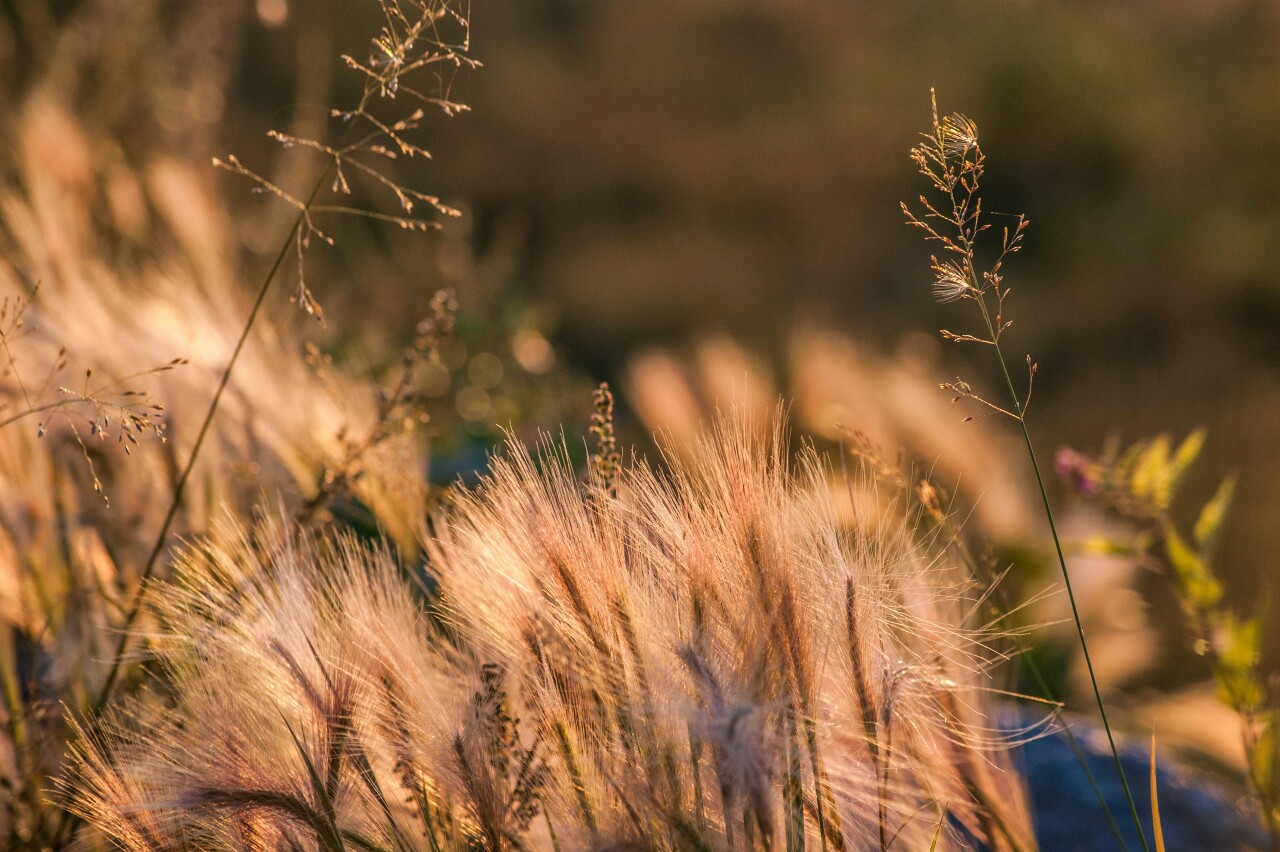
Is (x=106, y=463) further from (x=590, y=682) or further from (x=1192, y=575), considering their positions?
(x=1192, y=575)

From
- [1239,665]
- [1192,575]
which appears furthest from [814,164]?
[1239,665]

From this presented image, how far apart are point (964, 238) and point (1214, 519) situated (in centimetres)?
57

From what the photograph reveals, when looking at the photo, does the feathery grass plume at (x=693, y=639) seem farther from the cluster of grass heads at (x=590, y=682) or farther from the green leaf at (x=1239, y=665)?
the green leaf at (x=1239, y=665)

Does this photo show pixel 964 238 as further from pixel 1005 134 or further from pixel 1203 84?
pixel 1203 84

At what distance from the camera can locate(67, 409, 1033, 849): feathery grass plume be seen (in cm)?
69

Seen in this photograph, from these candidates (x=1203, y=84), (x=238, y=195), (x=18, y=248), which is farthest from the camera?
(x=1203, y=84)

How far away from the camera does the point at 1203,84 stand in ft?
27.4

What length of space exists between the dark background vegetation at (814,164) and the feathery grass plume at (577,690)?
5.89ft

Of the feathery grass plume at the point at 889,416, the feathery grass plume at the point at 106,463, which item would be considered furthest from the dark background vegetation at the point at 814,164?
the feathery grass plume at the point at 106,463

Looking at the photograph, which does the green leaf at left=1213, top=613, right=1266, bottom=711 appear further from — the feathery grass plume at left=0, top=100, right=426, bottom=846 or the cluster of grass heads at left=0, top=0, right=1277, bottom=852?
the feathery grass plume at left=0, top=100, right=426, bottom=846

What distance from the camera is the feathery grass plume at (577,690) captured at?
2.26 ft

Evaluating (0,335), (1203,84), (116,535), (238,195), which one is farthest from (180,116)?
(1203,84)

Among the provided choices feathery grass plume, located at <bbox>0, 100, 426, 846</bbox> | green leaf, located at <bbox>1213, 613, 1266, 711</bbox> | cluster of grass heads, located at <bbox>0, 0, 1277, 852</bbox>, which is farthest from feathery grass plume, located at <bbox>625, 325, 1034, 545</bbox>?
cluster of grass heads, located at <bbox>0, 0, 1277, 852</bbox>

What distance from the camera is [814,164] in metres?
7.66
